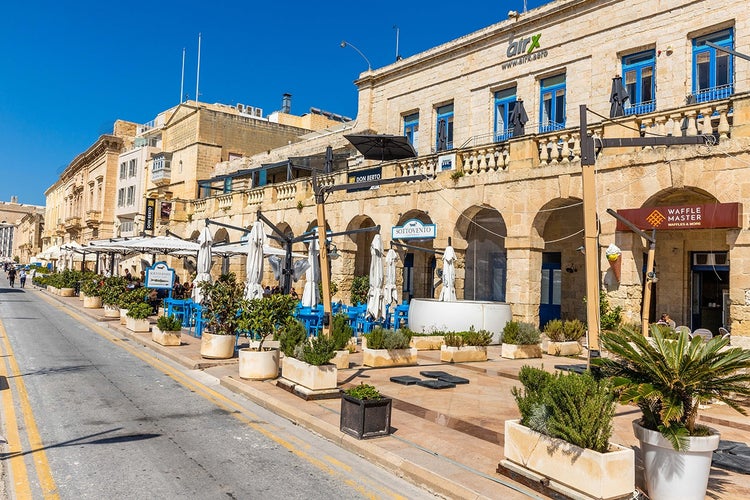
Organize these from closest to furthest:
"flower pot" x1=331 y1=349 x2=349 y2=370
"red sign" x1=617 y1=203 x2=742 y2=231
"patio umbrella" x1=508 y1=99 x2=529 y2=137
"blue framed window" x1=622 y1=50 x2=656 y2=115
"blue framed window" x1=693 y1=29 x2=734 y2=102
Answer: "flower pot" x1=331 y1=349 x2=349 y2=370 → "red sign" x1=617 y1=203 x2=742 y2=231 → "blue framed window" x1=693 y1=29 x2=734 y2=102 → "blue framed window" x1=622 y1=50 x2=656 y2=115 → "patio umbrella" x1=508 y1=99 x2=529 y2=137

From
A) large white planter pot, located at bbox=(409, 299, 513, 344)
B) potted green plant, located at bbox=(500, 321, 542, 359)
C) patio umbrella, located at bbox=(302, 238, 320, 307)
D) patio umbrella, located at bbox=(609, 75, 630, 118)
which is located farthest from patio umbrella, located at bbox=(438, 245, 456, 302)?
patio umbrella, located at bbox=(609, 75, 630, 118)

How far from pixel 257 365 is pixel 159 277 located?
12011 millimetres

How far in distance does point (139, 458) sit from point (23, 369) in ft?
21.7

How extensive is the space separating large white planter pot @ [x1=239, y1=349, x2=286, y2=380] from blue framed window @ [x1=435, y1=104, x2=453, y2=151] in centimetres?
1566

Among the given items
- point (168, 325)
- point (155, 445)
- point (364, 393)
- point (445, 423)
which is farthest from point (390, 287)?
point (155, 445)

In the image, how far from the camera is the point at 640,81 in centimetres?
1862

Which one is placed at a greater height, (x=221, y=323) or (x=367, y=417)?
(x=221, y=323)

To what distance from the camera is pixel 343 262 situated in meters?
24.2

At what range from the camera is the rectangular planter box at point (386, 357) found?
12539 millimetres

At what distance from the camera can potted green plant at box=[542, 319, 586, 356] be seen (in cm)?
1526

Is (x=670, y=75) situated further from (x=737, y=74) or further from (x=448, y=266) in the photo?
(x=448, y=266)

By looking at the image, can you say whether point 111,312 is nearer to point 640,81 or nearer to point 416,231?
point 416,231

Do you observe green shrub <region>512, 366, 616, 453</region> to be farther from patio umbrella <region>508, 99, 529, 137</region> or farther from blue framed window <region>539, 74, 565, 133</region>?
blue framed window <region>539, 74, 565, 133</region>

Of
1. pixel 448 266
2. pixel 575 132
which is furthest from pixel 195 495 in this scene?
pixel 575 132
